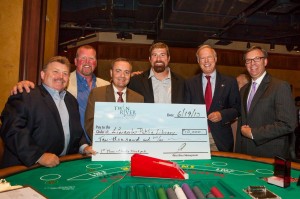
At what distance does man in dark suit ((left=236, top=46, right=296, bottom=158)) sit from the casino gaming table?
1.26 feet

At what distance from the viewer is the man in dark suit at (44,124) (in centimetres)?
180

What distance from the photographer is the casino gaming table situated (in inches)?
53.7

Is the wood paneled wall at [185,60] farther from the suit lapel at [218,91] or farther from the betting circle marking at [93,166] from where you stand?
the betting circle marking at [93,166]

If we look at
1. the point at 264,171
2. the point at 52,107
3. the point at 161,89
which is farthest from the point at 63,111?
the point at 264,171

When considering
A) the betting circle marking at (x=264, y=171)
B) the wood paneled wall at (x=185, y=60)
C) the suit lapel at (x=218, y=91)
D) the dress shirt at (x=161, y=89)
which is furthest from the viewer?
the wood paneled wall at (x=185, y=60)

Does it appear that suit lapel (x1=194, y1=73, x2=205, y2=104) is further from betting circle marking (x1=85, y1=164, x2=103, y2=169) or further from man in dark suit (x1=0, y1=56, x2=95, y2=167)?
betting circle marking (x1=85, y1=164, x2=103, y2=169)

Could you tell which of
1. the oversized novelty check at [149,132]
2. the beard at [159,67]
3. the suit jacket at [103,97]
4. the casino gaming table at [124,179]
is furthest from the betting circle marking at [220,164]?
the beard at [159,67]

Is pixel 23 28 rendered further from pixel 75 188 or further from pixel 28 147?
pixel 75 188

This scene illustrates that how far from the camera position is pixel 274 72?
33.1 feet

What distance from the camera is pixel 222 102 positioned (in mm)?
2758

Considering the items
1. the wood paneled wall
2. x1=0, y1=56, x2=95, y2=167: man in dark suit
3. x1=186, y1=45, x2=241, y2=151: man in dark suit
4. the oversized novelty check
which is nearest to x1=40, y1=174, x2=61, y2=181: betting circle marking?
x1=0, y1=56, x2=95, y2=167: man in dark suit

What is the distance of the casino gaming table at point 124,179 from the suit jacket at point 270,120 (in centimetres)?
37

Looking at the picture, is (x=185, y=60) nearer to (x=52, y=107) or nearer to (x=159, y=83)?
(x=159, y=83)

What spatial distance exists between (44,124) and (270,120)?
1872 mm
